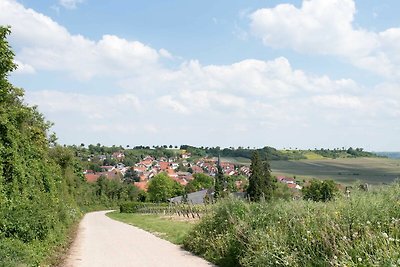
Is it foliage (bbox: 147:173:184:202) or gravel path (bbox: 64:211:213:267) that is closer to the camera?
gravel path (bbox: 64:211:213:267)

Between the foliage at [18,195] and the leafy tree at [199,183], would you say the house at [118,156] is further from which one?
the foliage at [18,195]

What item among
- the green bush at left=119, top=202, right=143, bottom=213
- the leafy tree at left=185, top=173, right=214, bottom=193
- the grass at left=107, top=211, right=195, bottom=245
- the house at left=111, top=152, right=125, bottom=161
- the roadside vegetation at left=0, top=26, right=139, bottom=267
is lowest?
the green bush at left=119, top=202, right=143, bottom=213

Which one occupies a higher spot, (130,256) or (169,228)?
(130,256)

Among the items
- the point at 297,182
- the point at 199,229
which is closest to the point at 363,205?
the point at 199,229

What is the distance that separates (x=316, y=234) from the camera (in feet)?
27.0

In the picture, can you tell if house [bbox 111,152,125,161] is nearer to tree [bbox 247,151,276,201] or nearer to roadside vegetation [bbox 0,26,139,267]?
tree [bbox 247,151,276,201]

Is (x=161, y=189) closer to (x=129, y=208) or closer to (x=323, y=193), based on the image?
(x=129, y=208)

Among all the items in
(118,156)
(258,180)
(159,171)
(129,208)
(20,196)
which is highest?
(20,196)

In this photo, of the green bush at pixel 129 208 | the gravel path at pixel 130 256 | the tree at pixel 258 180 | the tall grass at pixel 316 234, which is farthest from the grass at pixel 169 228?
the green bush at pixel 129 208

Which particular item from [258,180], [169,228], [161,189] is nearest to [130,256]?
[169,228]

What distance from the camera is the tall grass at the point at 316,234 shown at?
6503mm

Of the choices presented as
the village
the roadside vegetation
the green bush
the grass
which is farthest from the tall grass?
the village

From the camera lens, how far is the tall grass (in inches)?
256

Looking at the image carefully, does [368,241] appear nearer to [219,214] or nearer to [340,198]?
[340,198]
